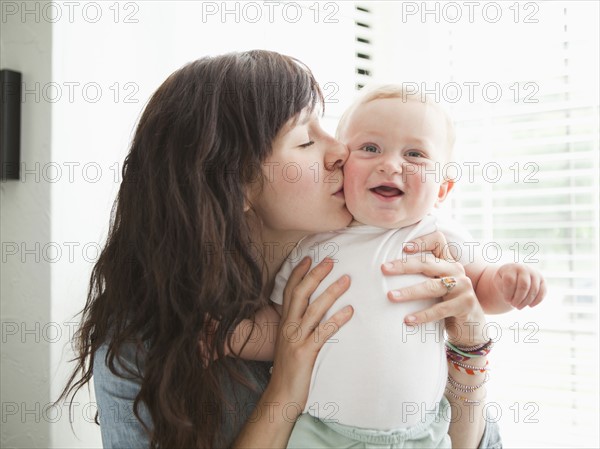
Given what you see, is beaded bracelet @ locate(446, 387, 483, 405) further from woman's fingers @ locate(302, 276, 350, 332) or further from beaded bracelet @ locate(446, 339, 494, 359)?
woman's fingers @ locate(302, 276, 350, 332)

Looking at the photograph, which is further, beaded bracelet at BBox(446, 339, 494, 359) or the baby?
beaded bracelet at BBox(446, 339, 494, 359)

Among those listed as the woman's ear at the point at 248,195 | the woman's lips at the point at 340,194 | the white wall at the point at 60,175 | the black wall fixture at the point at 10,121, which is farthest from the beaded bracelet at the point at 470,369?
the black wall fixture at the point at 10,121

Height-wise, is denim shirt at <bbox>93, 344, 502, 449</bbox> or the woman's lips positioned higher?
the woman's lips

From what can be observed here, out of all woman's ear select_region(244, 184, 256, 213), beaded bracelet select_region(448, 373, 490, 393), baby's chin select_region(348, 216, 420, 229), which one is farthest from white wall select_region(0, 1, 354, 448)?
beaded bracelet select_region(448, 373, 490, 393)

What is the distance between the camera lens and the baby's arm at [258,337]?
1202 millimetres

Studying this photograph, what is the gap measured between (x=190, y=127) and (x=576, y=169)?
127 cm

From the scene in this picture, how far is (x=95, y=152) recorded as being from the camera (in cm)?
148

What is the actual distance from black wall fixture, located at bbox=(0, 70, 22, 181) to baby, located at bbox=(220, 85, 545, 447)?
2.38ft

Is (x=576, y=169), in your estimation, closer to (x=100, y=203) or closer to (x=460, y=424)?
(x=460, y=424)

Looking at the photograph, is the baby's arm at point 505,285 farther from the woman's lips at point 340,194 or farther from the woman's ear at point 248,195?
Result: the woman's ear at point 248,195

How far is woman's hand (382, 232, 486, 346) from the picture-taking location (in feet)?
3.68

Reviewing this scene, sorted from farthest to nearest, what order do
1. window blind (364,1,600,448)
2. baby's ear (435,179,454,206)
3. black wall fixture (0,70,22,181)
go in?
1. window blind (364,1,600,448)
2. black wall fixture (0,70,22,181)
3. baby's ear (435,179,454,206)

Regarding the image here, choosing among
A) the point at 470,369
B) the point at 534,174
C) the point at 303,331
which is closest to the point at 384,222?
the point at 303,331

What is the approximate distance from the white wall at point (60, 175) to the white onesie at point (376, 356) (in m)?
0.66
